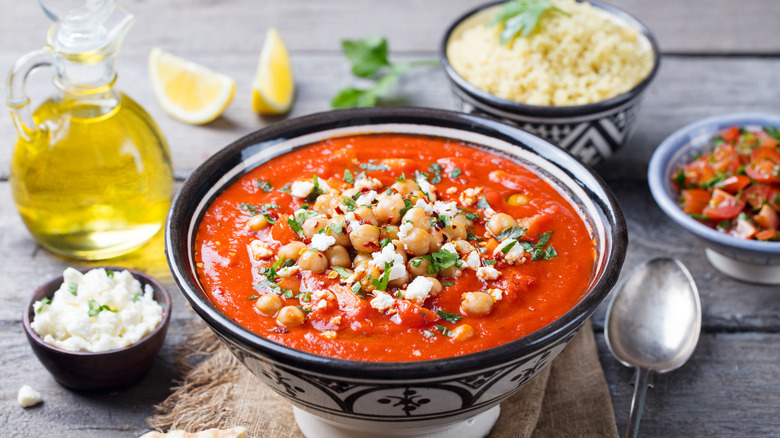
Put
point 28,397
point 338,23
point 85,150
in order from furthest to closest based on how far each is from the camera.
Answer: point 338,23 < point 85,150 < point 28,397

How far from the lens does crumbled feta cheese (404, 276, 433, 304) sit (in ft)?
7.70

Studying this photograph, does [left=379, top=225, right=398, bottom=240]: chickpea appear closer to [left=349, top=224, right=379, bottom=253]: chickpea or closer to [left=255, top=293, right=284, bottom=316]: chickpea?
[left=349, top=224, right=379, bottom=253]: chickpea

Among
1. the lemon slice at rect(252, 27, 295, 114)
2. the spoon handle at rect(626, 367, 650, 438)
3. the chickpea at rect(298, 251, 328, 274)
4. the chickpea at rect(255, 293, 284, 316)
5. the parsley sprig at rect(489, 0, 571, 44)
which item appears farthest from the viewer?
the lemon slice at rect(252, 27, 295, 114)

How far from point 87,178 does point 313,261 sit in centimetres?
150

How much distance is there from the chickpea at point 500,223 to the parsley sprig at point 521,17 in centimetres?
160

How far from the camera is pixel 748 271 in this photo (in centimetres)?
345

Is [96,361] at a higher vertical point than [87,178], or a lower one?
lower

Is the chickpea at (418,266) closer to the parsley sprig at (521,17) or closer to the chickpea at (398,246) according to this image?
the chickpea at (398,246)

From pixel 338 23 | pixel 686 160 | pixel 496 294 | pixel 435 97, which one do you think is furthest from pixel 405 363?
pixel 338 23

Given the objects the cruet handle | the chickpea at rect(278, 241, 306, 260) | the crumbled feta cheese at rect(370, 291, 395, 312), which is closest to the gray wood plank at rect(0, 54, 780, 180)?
the cruet handle

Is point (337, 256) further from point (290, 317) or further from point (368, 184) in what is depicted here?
point (368, 184)

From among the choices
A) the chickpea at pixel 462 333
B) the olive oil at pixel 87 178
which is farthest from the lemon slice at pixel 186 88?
the chickpea at pixel 462 333

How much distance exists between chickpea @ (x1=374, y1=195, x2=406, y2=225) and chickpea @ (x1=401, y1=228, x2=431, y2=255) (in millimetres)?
138

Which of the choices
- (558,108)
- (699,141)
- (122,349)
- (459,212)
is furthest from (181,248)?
(699,141)
